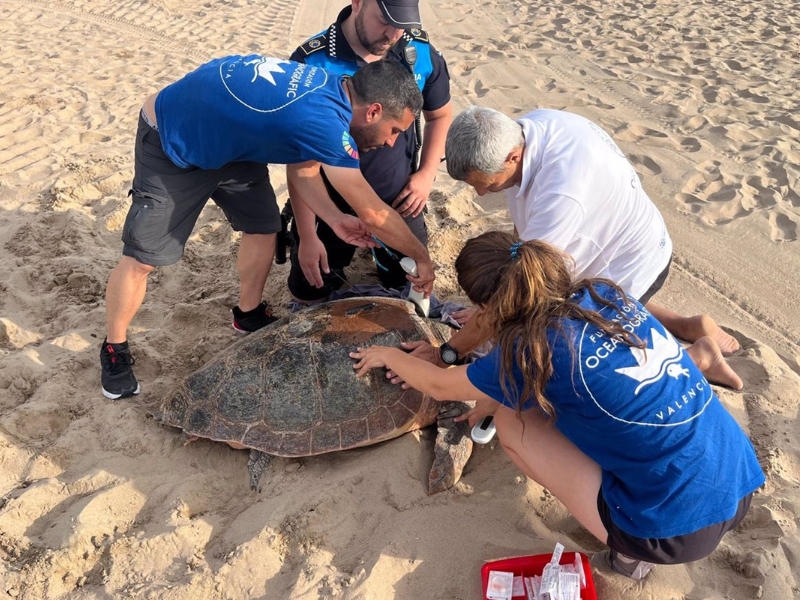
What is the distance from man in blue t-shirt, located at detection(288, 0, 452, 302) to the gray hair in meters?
0.63

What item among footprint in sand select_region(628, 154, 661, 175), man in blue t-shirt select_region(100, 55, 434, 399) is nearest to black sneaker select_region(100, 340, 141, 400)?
man in blue t-shirt select_region(100, 55, 434, 399)

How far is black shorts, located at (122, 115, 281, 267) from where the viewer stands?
2.54 m

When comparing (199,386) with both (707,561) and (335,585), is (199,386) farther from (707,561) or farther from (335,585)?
(707,561)

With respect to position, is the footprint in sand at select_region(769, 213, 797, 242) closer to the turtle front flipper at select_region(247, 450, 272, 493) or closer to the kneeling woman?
the kneeling woman

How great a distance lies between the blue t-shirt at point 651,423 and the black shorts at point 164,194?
1637 mm

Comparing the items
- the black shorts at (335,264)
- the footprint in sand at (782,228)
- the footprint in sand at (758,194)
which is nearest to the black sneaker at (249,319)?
the black shorts at (335,264)

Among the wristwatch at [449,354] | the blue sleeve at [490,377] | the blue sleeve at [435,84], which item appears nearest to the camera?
the blue sleeve at [490,377]

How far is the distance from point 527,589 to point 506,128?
160 centimetres

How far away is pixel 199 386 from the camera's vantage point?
2660 millimetres

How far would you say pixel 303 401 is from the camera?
2.58 meters

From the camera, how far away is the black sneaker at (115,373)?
282cm

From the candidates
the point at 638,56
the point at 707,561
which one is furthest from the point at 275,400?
the point at 638,56

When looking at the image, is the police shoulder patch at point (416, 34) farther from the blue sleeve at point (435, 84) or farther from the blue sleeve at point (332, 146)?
the blue sleeve at point (332, 146)

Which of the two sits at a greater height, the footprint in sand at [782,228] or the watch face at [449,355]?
the footprint in sand at [782,228]
